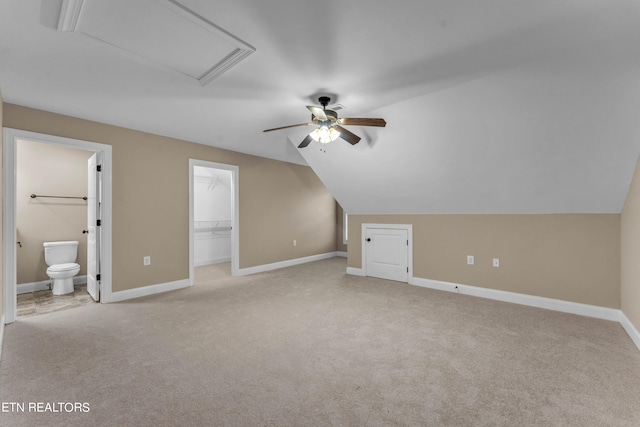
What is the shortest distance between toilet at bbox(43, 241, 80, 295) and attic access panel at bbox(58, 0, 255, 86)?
3.28 meters

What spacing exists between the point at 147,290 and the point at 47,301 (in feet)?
3.69

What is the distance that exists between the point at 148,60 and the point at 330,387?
2.62 m

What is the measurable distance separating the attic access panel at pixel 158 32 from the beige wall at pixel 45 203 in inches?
137

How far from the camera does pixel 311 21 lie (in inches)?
67.0

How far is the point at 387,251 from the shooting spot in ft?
15.9

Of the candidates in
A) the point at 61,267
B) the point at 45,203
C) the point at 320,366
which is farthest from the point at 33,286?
the point at 320,366

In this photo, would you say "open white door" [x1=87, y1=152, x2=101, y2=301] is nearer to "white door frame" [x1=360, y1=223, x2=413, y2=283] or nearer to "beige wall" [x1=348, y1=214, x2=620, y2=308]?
"white door frame" [x1=360, y1=223, x2=413, y2=283]

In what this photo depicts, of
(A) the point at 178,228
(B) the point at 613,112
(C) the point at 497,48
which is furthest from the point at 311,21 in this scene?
(A) the point at 178,228

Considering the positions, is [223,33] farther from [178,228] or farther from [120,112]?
[178,228]

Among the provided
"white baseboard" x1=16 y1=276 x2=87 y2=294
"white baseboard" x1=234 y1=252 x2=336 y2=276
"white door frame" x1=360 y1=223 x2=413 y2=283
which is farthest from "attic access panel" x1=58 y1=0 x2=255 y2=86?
"white baseboard" x1=16 y1=276 x2=87 y2=294

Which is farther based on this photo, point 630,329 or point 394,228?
point 394,228

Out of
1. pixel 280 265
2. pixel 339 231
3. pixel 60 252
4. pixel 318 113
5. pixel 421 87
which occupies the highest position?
pixel 421 87

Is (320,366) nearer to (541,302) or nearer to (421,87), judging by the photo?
(421,87)

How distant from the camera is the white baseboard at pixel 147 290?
12.0 ft
